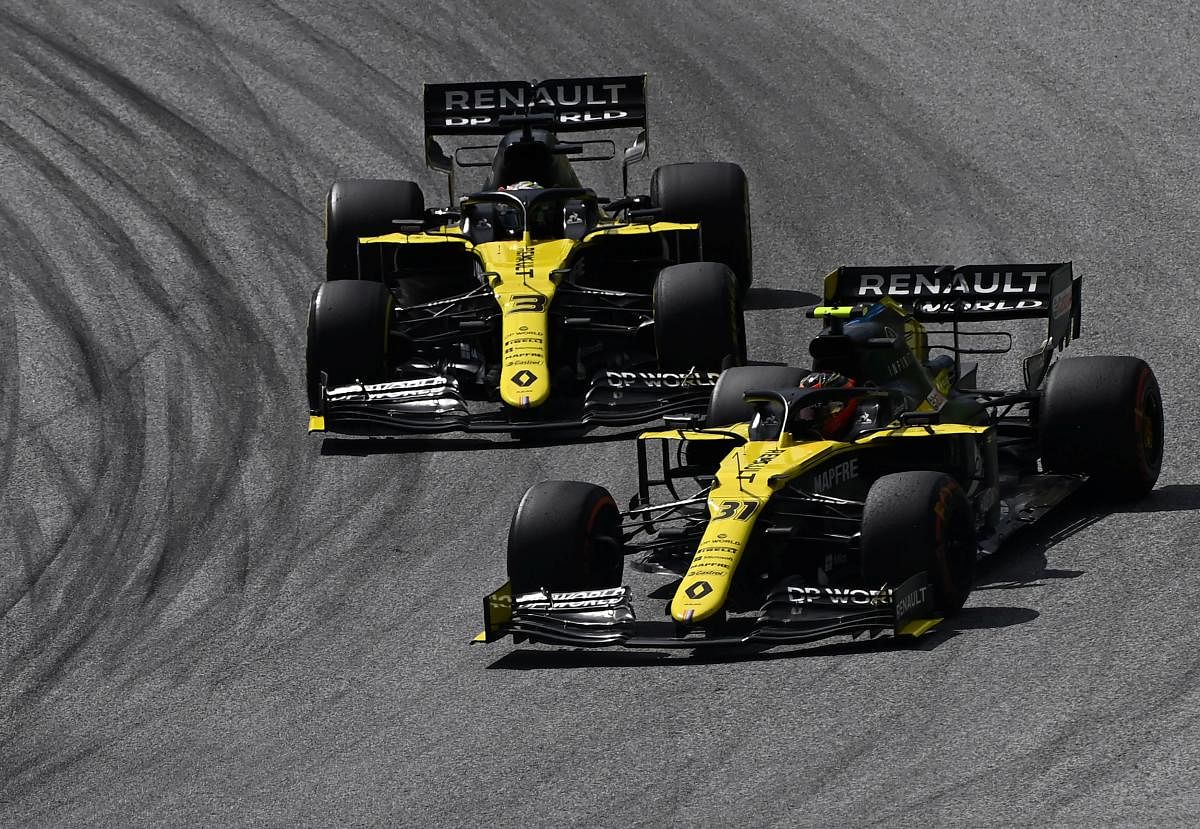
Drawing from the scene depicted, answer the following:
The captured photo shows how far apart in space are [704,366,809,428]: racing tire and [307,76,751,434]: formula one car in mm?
2628

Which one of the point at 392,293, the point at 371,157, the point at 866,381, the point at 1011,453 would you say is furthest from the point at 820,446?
the point at 371,157

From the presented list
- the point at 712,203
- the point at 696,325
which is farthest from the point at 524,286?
the point at 712,203

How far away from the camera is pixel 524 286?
1864 cm

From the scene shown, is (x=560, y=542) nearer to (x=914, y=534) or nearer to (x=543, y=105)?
(x=914, y=534)

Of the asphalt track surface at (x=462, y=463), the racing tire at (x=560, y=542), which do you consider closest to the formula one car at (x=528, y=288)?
the asphalt track surface at (x=462, y=463)

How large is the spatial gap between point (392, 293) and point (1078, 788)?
10.8m

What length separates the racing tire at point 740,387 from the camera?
48.7 feet

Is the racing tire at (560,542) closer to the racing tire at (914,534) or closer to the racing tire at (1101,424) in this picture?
the racing tire at (914,534)

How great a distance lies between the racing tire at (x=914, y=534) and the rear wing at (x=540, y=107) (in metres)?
9.38

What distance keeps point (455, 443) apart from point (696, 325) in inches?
87.4

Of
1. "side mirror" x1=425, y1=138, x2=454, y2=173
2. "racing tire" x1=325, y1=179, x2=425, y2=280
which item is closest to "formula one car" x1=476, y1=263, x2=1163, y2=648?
"racing tire" x1=325, y1=179, x2=425, y2=280

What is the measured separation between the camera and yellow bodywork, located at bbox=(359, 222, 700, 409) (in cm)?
1786

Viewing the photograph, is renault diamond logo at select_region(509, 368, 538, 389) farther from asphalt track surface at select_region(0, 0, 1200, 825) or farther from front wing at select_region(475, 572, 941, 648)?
front wing at select_region(475, 572, 941, 648)

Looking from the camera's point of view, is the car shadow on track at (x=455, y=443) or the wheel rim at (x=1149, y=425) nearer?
the wheel rim at (x=1149, y=425)
